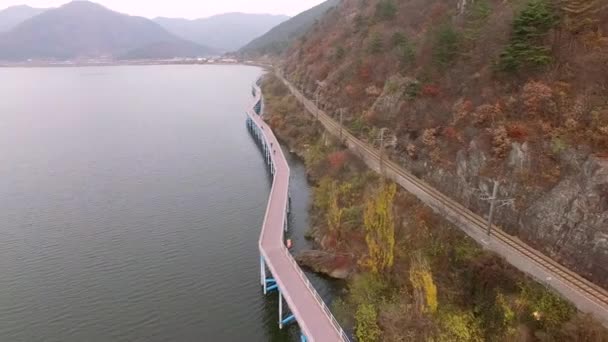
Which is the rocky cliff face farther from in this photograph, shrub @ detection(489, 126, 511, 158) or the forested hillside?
shrub @ detection(489, 126, 511, 158)

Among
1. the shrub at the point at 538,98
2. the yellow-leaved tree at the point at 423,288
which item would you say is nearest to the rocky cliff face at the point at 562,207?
the shrub at the point at 538,98

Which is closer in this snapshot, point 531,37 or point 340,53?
point 531,37

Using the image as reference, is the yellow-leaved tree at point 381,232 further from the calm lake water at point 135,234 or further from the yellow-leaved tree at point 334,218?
the yellow-leaved tree at point 334,218

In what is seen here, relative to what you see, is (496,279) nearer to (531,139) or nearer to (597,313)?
(597,313)

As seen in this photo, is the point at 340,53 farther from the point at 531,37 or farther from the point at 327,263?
the point at 327,263

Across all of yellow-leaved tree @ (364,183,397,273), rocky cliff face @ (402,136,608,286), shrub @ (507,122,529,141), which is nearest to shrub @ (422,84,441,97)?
rocky cliff face @ (402,136,608,286)

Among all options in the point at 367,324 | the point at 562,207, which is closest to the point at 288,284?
the point at 367,324

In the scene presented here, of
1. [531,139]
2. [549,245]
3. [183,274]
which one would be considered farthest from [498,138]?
[183,274]
